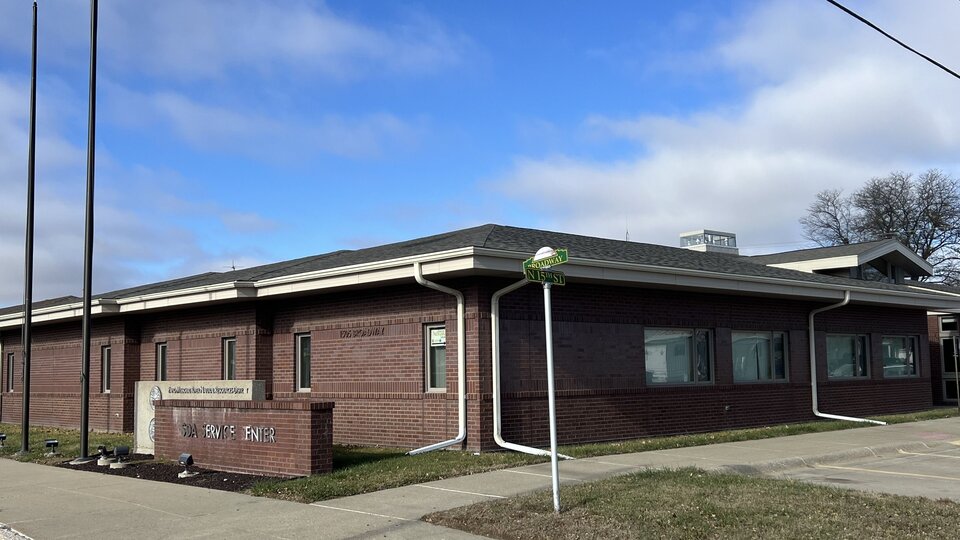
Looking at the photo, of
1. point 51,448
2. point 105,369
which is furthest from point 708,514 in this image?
point 105,369

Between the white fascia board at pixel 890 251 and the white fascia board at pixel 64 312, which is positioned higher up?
the white fascia board at pixel 890 251

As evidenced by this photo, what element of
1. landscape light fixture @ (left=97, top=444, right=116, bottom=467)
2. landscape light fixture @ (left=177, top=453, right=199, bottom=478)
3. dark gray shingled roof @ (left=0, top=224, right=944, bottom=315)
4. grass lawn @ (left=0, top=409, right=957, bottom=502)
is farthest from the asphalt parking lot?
landscape light fixture @ (left=97, top=444, right=116, bottom=467)

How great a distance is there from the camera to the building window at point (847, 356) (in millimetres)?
21556

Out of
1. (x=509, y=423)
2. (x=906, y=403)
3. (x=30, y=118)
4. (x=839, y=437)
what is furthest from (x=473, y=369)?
(x=906, y=403)

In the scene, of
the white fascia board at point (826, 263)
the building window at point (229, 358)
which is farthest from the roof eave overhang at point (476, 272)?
the white fascia board at point (826, 263)

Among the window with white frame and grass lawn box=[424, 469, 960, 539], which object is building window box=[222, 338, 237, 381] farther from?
the window with white frame

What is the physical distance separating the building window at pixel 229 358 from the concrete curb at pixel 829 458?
11.1m

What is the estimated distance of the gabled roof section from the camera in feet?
87.6

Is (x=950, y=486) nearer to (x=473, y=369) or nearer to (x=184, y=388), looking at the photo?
(x=473, y=369)

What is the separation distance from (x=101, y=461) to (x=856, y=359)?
17.3 metres

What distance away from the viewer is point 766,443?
15836mm

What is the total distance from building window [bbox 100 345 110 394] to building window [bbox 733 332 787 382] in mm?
15559

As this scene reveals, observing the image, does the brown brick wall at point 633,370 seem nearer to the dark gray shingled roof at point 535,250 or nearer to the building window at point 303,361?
the dark gray shingled roof at point 535,250

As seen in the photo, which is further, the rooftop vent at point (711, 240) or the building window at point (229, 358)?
the rooftop vent at point (711, 240)
